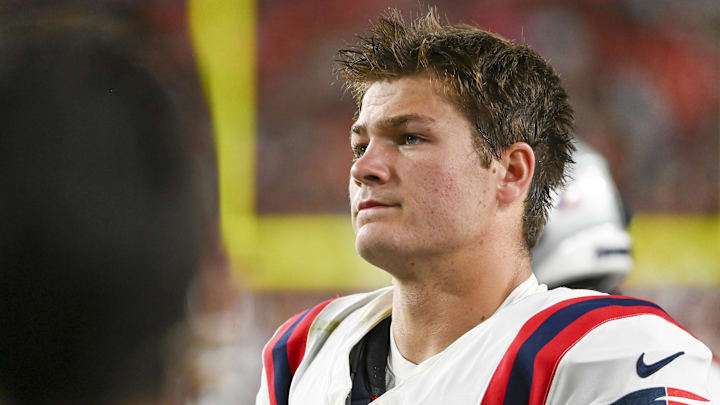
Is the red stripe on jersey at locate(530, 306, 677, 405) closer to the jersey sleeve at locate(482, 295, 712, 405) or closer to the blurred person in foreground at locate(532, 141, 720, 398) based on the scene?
the jersey sleeve at locate(482, 295, 712, 405)

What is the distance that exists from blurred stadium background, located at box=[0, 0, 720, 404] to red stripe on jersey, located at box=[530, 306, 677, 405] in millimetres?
2632

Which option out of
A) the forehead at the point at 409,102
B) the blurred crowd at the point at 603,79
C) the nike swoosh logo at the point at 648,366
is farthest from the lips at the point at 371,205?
the blurred crowd at the point at 603,79

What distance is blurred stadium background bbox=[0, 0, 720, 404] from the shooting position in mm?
3584

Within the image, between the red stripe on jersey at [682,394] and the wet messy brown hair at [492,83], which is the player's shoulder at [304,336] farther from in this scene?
the red stripe on jersey at [682,394]

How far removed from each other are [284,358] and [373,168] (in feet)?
1.08

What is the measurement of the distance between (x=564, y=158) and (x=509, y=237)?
152 mm

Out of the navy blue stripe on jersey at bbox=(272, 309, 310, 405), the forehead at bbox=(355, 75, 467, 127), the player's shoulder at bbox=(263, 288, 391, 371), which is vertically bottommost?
the navy blue stripe on jersey at bbox=(272, 309, 310, 405)

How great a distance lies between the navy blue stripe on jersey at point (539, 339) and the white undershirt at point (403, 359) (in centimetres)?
11

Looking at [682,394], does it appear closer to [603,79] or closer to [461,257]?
[461,257]

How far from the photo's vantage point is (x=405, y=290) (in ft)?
3.51

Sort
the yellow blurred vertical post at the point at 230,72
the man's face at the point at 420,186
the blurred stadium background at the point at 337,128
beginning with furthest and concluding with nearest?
the yellow blurred vertical post at the point at 230,72 → the blurred stadium background at the point at 337,128 → the man's face at the point at 420,186

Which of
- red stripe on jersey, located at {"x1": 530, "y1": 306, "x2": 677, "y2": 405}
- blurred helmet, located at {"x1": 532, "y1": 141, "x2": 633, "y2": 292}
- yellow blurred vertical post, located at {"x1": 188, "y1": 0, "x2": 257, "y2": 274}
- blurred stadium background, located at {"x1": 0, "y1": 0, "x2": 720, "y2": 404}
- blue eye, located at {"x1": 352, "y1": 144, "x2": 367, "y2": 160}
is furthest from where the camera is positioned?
yellow blurred vertical post, located at {"x1": 188, "y1": 0, "x2": 257, "y2": 274}

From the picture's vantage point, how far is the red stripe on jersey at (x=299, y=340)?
1.18 meters

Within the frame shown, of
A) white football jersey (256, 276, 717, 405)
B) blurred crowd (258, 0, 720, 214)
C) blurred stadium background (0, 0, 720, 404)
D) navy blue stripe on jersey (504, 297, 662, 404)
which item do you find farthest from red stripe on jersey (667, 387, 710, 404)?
blurred crowd (258, 0, 720, 214)
